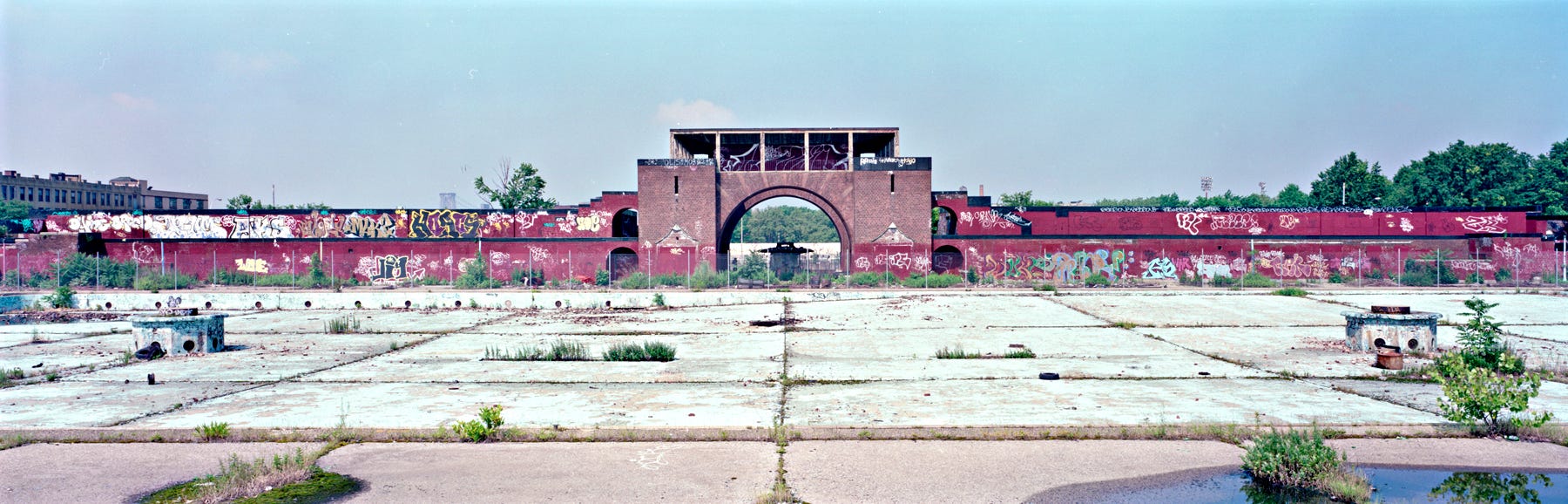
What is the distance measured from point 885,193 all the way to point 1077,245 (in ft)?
28.2

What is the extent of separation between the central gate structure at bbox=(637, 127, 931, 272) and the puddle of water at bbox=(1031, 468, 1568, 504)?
3219 cm

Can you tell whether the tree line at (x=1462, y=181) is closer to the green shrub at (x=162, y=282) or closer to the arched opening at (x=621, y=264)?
the arched opening at (x=621, y=264)

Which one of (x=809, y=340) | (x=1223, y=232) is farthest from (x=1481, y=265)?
(x=809, y=340)

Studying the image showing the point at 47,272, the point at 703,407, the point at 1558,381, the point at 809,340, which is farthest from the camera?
the point at 47,272

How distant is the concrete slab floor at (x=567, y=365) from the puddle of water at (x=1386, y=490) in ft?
19.8

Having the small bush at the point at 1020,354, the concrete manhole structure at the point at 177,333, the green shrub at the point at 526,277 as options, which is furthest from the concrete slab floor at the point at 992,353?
the green shrub at the point at 526,277

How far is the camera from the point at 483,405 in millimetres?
10250

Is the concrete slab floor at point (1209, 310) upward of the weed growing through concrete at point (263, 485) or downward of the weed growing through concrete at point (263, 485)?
upward

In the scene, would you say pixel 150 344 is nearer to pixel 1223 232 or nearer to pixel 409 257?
pixel 409 257

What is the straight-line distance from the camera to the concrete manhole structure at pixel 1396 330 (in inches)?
555

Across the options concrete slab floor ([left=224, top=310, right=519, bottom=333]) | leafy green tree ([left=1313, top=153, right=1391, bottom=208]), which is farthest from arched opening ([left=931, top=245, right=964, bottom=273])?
leafy green tree ([left=1313, top=153, right=1391, bottom=208])

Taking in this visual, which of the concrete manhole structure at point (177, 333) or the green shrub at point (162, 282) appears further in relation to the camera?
the green shrub at point (162, 282)

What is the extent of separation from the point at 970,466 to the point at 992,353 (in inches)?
291

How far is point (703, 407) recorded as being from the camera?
10023 mm
